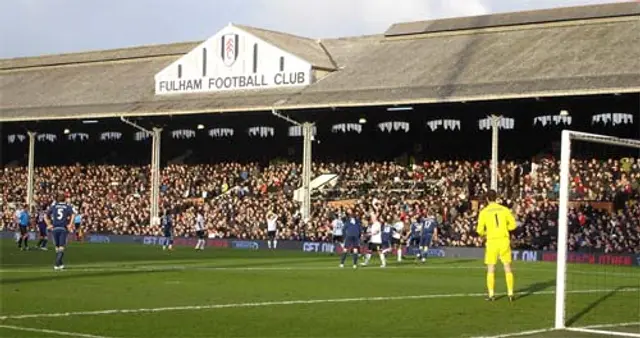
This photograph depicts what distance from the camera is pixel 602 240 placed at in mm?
39938

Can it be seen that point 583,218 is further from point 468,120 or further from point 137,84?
point 137,84

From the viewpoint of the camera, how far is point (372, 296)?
22328mm

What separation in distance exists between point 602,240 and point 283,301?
21.9m

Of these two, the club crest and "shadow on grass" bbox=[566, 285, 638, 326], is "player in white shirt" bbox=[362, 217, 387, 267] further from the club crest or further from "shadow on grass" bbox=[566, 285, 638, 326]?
the club crest

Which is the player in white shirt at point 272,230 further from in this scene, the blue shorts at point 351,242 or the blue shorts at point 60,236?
the blue shorts at point 60,236

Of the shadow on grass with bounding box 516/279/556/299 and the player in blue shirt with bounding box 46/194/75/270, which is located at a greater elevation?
the player in blue shirt with bounding box 46/194/75/270

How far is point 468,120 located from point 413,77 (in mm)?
5704

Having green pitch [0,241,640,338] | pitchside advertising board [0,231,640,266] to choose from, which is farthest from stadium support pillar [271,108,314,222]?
green pitch [0,241,640,338]

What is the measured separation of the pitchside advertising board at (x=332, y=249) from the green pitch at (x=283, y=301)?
4.50 m

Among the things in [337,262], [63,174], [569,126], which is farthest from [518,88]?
[63,174]

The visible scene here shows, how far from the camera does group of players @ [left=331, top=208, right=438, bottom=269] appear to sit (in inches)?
1384

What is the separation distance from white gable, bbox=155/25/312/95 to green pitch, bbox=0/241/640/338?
22.8m

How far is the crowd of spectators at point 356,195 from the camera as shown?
42188 millimetres

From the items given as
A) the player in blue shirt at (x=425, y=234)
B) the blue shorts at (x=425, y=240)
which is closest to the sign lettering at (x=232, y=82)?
the player in blue shirt at (x=425, y=234)
